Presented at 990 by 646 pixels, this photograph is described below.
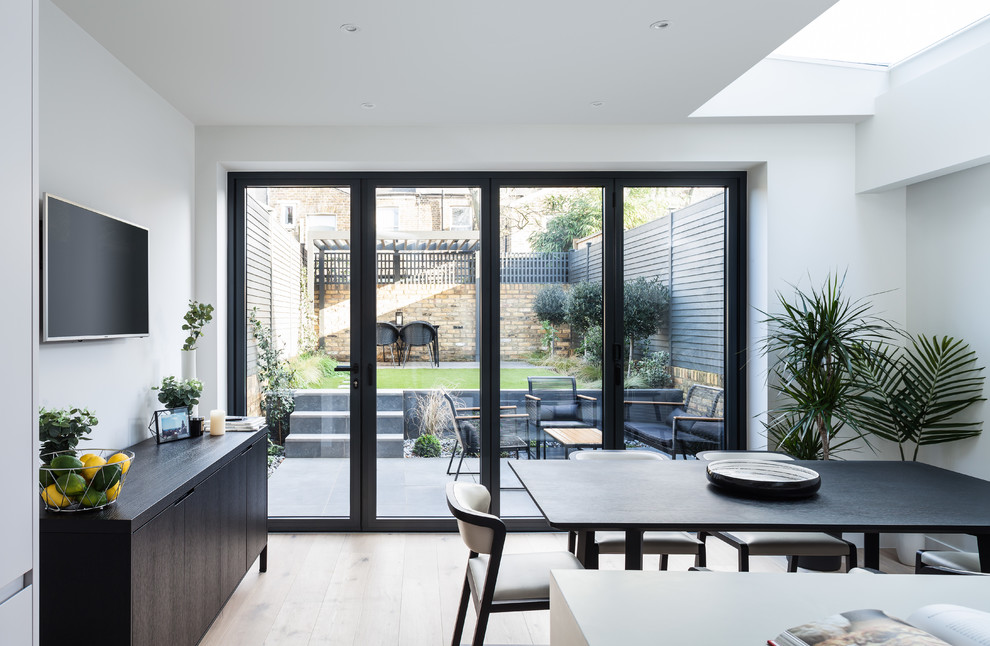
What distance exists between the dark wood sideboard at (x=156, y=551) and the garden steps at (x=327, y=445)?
1.09 metres

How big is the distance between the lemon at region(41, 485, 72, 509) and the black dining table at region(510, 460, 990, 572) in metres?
1.50

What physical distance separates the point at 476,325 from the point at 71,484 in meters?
2.69

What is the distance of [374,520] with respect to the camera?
420cm

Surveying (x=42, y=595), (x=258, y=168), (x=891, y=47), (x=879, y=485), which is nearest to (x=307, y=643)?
(x=42, y=595)

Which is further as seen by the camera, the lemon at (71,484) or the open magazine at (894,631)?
the lemon at (71,484)

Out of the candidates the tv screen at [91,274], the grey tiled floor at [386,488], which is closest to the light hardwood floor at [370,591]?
the grey tiled floor at [386,488]

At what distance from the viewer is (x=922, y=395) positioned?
3605 millimetres

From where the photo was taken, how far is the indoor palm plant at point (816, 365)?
353 centimetres

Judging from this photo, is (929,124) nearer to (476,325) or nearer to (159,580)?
(476,325)

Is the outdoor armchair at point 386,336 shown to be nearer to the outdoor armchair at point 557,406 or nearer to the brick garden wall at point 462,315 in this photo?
the brick garden wall at point 462,315

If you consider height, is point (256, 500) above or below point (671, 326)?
below

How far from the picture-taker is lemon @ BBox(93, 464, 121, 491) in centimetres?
193

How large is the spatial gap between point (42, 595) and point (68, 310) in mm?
1054

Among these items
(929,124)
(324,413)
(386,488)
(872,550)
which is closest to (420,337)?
(324,413)
